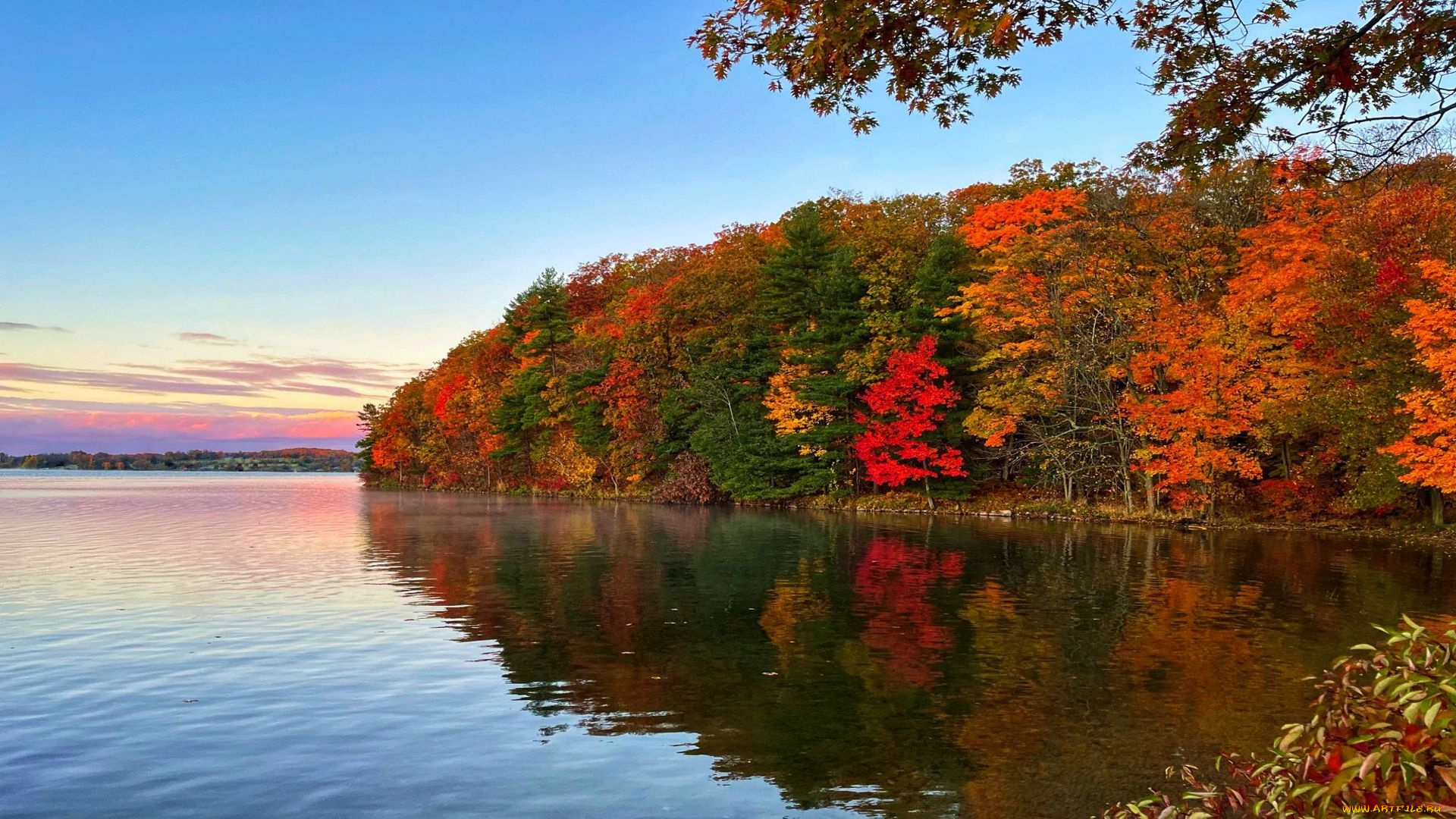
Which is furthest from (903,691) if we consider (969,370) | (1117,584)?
(969,370)

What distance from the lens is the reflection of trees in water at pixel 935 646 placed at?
29.3ft

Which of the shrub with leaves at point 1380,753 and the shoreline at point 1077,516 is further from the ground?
the shrub with leaves at point 1380,753

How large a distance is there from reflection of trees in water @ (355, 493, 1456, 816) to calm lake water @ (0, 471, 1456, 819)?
0.07 m

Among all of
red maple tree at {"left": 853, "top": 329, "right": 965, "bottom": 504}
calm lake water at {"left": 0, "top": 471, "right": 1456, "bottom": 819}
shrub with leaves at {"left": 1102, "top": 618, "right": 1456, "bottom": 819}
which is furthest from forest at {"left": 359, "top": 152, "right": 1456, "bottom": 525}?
shrub with leaves at {"left": 1102, "top": 618, "right": 1456, "bottom": 819}

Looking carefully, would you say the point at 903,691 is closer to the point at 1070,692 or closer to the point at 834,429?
the point at 1070,692

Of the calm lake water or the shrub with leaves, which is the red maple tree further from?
the shrub with leaves

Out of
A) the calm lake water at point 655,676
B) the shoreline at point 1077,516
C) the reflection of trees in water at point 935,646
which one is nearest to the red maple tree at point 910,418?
the shoreline at point 1077,516

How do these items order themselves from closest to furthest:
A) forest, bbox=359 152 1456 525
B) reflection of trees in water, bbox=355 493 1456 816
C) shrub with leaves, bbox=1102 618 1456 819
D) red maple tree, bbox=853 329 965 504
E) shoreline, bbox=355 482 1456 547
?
shrub with leaves, bbox=1102 618 1456 819 < reflection of trees in water, bbox=355 493 1456 816 < forest, bbox=359 152 1456 525 < shoreline, bbox=355 482 1456 547 < red maple tree, bbox=853 329 965 504

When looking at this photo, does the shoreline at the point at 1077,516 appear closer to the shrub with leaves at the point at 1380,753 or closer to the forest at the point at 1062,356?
the forest at the point at 1062,356

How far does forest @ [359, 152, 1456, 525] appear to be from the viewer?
29859 millimetres

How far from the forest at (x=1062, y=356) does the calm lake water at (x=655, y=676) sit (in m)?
8.48

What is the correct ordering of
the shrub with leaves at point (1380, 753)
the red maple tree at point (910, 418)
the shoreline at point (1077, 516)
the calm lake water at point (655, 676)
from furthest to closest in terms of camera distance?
the red maple tree at point (910, 418)
the shoreline at point (1077, 516)
the calm lake water at point (655, 676)
the shrub with leaves at point (1380, 753)

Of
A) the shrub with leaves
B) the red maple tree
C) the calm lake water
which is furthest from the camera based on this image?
the red maple tree

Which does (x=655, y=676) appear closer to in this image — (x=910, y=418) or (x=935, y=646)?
(x=935, y=646)
